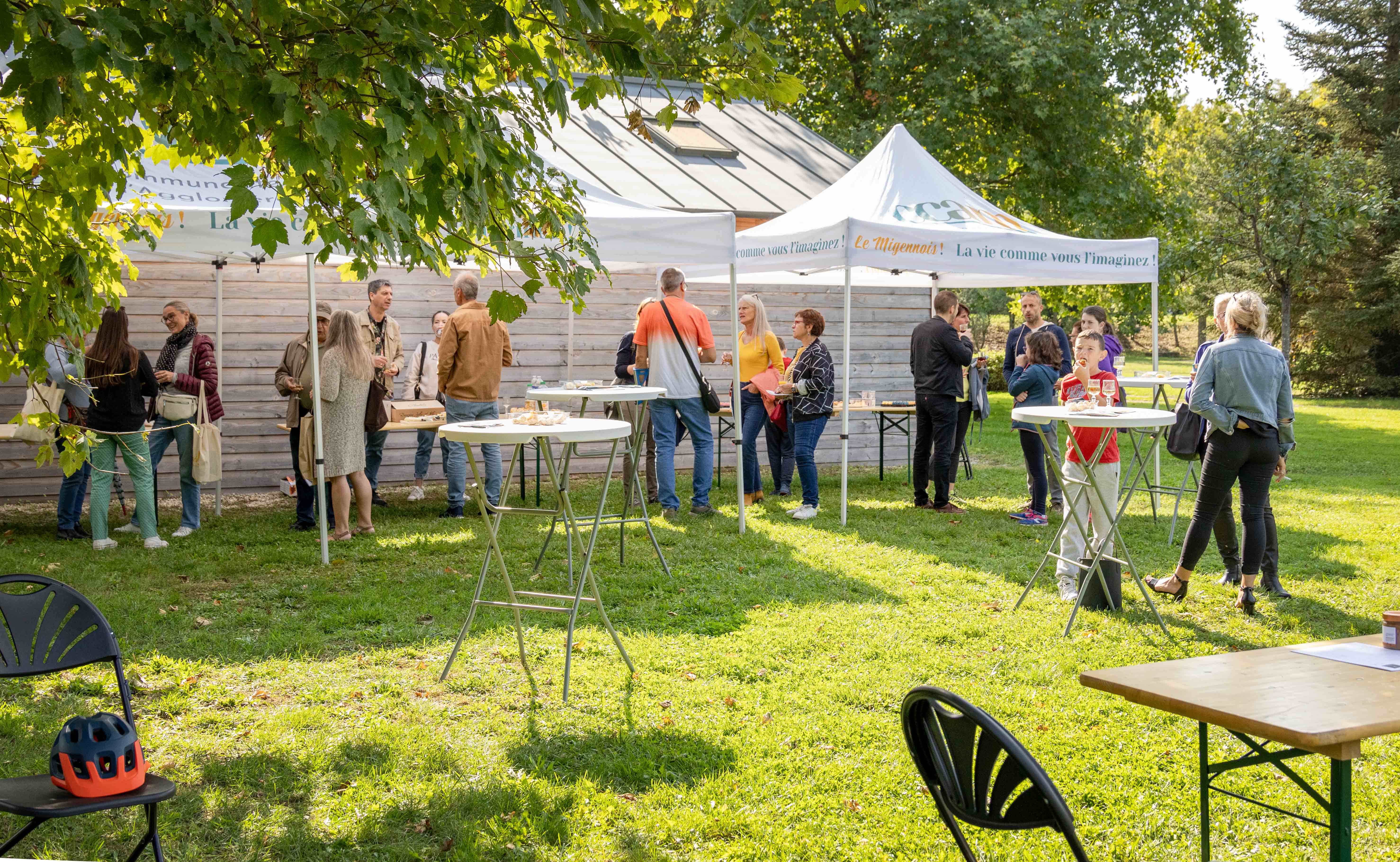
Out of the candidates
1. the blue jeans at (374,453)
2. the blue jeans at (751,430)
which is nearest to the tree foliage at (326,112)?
the blue jeans at (374,453)

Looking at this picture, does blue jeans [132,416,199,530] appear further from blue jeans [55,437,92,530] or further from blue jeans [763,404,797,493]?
blue jeans [763,404,797,493]

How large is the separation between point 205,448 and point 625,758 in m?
5.83

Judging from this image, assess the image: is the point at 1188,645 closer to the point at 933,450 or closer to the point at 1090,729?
the point at 1090,729

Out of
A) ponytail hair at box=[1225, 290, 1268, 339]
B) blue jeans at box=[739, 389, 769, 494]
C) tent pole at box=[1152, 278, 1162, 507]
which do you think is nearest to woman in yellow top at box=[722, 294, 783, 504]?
blue jeans at box=[739, 389, 769, 494]

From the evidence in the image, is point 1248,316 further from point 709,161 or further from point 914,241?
point 709,161

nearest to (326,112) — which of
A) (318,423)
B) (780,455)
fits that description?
(318,423)

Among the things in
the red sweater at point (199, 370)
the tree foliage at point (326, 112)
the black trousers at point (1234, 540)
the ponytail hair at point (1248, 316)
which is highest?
the tree foliage at point (326, 112)

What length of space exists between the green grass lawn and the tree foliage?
1.64 meters

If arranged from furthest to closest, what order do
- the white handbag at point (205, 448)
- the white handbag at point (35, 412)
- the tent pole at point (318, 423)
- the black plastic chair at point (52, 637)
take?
the white handbag at point (205, 448), the white handbag at point (35, 412), the tent pole at point (318, 423), the black plastic chair at point (52, 637)

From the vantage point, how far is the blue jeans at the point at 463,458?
28.6 ft

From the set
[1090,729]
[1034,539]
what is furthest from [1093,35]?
[1090,729]

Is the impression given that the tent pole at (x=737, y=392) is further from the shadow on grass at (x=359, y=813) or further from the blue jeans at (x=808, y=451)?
the shadow on grass at (x=359, y=813)

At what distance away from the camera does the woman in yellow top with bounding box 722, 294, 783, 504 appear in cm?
966

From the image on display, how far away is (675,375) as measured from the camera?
343 inches
